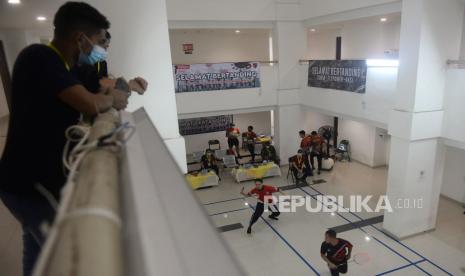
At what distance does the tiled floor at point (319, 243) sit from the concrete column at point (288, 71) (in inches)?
161

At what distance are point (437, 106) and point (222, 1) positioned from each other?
9.39m

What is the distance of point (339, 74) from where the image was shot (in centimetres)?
1284

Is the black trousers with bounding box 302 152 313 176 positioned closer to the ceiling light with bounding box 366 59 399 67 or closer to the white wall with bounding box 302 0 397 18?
the ceiling light with bounding box 366 59 399 67

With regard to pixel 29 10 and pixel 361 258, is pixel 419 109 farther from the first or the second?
pixel 29 10

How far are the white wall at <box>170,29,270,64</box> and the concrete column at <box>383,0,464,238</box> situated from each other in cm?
1198

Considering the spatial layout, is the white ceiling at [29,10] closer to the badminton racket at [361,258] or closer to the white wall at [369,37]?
the badminton racket at [361,258]

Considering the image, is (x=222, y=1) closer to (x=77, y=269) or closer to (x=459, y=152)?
(x=459, y=152)

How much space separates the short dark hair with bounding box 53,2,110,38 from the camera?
5.19 feet

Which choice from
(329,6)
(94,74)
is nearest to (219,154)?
(329,6)

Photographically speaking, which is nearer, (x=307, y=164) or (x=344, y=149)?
(x=307, y=164)

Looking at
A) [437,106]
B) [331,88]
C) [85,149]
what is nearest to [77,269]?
[85,149]

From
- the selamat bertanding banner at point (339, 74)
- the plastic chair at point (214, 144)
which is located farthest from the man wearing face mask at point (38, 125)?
the plastic chair at point (214, 144)

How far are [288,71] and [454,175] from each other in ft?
27.2
